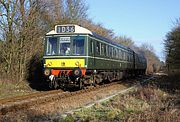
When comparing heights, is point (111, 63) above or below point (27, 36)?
below

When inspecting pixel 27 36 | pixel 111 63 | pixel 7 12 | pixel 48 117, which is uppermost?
pixel 7 12

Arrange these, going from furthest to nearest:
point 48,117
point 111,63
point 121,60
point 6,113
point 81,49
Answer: point 121,60 → point 111,63 → point 81,49 → point 6,113 → point 48,117

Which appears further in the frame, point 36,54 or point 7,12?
point 36,54

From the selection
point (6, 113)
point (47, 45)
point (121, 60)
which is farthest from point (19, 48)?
point (6, 113)

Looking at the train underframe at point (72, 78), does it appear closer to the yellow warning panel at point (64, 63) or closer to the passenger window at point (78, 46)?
the yellow warning panel at point (64, 63)

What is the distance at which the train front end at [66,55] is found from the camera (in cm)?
1697

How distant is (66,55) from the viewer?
17.1 m

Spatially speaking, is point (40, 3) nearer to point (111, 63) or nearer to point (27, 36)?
point (27, 36)

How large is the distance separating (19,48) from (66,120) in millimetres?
13666

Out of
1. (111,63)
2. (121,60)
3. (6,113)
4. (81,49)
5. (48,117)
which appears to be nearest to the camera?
(48,117)

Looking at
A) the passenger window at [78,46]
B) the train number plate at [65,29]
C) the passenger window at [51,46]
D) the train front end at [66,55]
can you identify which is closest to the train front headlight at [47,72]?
the train front end at [66,55]

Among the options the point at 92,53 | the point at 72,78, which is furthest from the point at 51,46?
the point at 92,53

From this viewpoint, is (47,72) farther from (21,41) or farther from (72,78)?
(21,41)

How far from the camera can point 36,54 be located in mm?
23422
